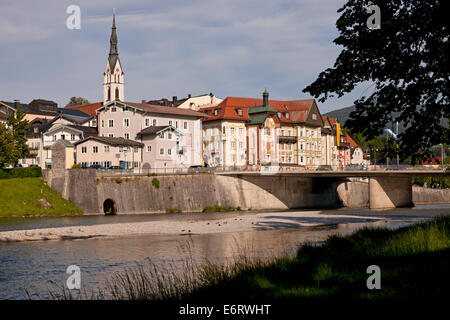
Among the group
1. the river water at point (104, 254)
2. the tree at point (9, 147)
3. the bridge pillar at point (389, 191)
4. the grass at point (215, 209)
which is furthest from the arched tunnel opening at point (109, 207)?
the bridge pillar at point (389, 191)

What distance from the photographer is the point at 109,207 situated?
79312 millimetres

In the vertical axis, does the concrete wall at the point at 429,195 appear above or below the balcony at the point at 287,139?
below

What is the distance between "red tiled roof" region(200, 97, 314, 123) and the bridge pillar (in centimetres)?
3674

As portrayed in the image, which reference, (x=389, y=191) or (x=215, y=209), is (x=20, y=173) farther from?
(x=389, y=191)

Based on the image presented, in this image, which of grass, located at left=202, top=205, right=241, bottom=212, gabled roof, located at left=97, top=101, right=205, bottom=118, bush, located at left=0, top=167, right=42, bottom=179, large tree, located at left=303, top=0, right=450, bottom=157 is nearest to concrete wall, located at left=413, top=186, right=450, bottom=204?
gabled roof, located at left=97, top=101, right=205, bottom=118

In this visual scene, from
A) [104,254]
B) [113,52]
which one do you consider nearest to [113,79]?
[113,52]

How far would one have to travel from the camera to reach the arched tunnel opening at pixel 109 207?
255 ft

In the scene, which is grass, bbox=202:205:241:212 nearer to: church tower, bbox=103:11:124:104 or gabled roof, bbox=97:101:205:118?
gabled roof, bbox=97:101:205:118

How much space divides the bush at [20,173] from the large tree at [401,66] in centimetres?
6247

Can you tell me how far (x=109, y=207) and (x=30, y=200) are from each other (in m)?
11.4

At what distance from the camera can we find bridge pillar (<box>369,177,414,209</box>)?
91.2 m

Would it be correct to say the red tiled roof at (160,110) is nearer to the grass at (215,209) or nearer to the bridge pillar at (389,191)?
the grass at (215,209)
